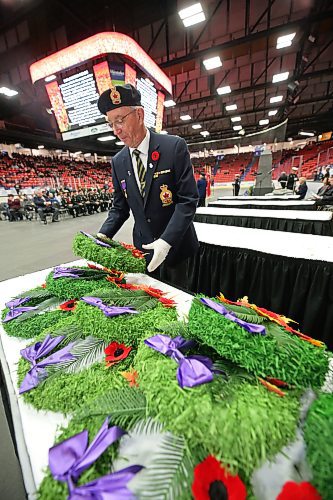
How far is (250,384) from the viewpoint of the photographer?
409 millimetres

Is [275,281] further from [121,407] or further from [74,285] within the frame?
[121,407]

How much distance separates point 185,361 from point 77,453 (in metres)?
0.22

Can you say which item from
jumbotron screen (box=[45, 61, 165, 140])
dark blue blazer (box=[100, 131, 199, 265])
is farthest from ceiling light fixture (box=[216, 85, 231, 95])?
dark blue blazer (box=[100, 131, 199, 265])

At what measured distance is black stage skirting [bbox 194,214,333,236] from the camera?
8.56 feet

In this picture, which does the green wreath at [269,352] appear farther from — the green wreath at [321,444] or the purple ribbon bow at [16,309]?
the purple ribbon bow at [16,309]

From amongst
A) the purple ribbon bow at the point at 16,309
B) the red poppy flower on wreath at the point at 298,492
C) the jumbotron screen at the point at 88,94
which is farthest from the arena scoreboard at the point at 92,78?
the red poppy flower on wreath at the point at 298,492

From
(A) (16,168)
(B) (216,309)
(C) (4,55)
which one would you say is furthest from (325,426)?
(A) (16,168)

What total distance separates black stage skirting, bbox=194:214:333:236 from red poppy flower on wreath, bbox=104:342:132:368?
279 centimetres

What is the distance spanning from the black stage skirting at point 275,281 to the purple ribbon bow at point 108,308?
511 mm

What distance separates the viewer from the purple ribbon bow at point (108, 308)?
635 millimetres

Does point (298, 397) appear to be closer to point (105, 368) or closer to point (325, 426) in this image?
point (325, 426)

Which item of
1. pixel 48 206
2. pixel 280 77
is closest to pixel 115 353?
pixel 48 206

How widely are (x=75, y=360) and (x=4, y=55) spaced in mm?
8906

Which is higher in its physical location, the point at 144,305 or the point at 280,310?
the point at 144,305
